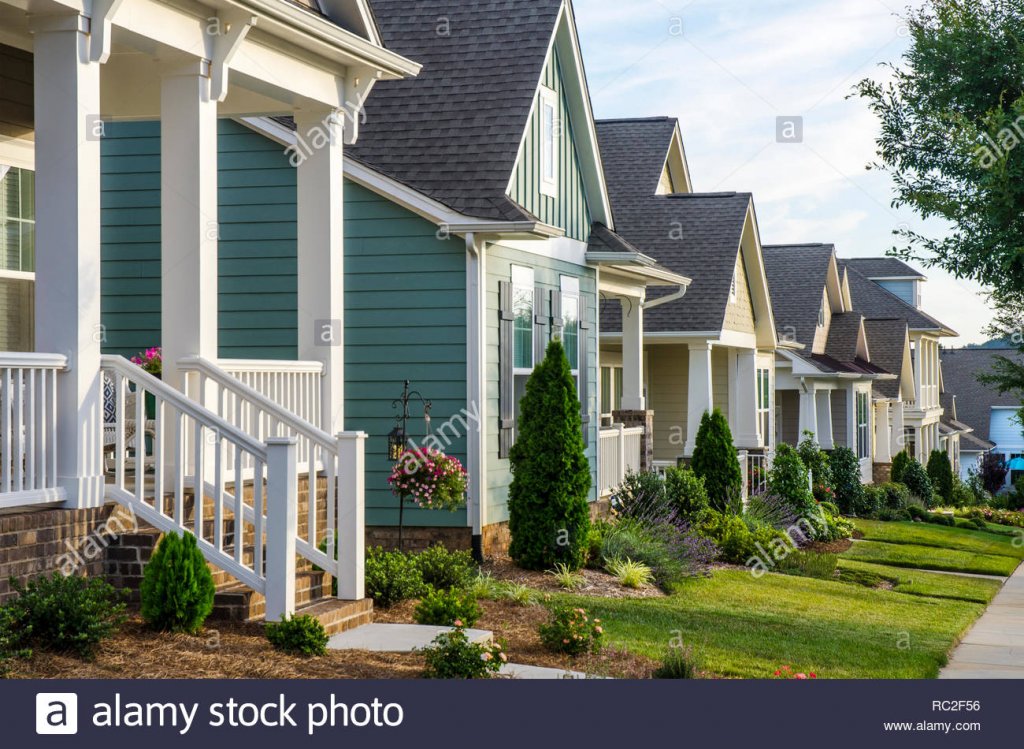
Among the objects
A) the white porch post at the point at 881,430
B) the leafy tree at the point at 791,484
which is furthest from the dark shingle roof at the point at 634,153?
the white porch post at the point at 881,430

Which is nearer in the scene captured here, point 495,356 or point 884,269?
point 495,356

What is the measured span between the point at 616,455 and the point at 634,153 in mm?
9995

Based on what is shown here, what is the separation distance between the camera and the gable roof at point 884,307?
145 feet

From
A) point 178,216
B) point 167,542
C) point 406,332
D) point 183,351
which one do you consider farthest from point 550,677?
point 406,332

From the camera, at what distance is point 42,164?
8.25 metres

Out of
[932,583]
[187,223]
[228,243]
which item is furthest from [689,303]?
[187,223]

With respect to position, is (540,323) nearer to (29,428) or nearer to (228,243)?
(228,243)

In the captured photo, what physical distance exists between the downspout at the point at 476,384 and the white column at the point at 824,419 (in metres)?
18.5

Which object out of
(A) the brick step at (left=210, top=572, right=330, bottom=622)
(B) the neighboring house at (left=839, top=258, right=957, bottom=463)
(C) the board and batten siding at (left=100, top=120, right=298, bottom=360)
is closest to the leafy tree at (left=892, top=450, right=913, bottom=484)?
(B) the neighboring house at (left=839, top=258, right=957, bottom=463)

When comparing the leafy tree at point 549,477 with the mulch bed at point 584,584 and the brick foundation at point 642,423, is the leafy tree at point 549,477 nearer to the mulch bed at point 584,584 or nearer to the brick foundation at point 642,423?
the mulch bed at point 584,584

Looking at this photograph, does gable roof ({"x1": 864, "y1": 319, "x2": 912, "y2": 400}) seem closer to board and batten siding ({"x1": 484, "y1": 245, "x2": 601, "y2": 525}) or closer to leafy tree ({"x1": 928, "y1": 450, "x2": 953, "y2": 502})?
leafy tree ({"x1": 928, "y1": 450, "x2": 953, "y2": 502})

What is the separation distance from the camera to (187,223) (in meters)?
9.34

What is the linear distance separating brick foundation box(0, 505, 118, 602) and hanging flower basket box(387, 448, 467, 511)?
4265 mm

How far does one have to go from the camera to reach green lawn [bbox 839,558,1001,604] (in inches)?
593
